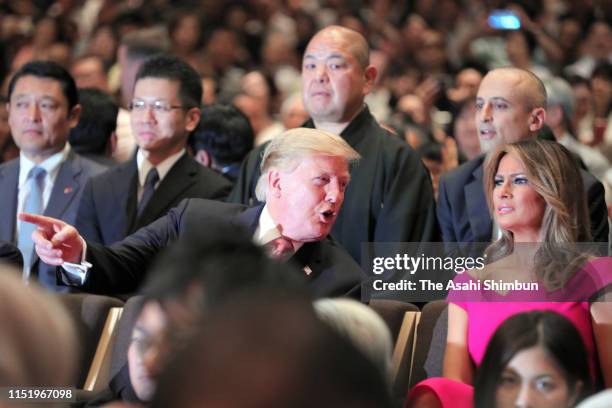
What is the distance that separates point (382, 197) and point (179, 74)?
1035 millimetres

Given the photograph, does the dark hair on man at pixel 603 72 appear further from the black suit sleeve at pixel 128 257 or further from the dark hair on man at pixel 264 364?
the dark hair on man at pixel 264 364

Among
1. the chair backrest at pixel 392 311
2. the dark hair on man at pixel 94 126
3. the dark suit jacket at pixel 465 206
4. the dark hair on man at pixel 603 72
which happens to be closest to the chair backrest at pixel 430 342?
the chair backrest at pixel 392 311

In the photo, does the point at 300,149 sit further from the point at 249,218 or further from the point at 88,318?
the point at 88,318

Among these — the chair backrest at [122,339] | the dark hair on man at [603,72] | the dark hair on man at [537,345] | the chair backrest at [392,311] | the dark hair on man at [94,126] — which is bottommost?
the dark hair on man at [537,345]

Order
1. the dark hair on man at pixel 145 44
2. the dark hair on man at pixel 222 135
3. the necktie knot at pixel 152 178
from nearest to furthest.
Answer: the necktie knot at pixel 152 178 < the dark hair on man at pixel 222 135 < the dark hair on man at pixel 145 44

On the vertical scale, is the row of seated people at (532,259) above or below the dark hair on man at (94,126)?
below

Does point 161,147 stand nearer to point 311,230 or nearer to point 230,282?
point 311,230

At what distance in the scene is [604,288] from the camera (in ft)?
10.6

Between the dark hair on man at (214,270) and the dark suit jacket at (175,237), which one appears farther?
the dark suit jacket at (175,237)

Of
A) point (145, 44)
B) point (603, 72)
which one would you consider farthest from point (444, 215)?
point (603, 72)

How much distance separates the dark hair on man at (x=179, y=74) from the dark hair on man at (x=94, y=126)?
0.47 meters

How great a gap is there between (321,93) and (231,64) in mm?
4418

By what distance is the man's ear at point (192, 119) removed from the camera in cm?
493

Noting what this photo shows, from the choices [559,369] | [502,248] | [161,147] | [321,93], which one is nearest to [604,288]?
[502,248]
